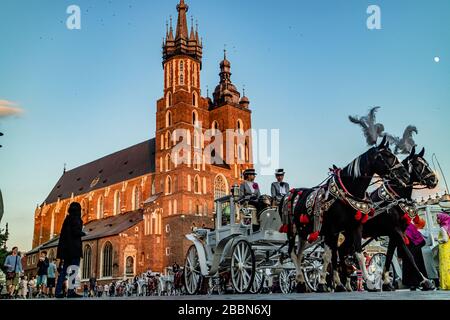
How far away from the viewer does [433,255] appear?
756cm

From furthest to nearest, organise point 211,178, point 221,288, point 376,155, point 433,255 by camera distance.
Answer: point 211,178
point 221,288
point 433,255
point 376,155

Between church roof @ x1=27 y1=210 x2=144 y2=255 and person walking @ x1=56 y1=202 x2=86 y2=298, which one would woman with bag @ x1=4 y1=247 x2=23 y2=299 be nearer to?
person walking @ x1=56 y1=202 x2=86 y2=298

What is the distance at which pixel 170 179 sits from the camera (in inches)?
1732

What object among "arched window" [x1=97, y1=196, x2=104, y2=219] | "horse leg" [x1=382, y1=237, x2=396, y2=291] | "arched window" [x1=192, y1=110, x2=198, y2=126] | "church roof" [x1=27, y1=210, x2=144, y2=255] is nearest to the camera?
"horse leg" [x1=382, y1=237, x2=396, y2=291]

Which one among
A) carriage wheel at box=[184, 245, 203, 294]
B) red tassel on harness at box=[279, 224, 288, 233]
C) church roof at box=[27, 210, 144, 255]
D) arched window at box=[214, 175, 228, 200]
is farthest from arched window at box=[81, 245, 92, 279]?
red tassel on harness at box=[279, 224, 288, 233]

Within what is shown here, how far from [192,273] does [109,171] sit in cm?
4673

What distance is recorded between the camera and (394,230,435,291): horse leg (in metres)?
5.72

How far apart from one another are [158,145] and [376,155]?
40.7 metres

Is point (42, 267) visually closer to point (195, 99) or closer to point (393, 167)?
point (393, 167)

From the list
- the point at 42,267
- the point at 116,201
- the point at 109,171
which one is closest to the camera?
the point at 42,267

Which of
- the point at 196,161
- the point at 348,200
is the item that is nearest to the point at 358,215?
the point at 348,200

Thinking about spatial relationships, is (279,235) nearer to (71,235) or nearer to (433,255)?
(433,255)

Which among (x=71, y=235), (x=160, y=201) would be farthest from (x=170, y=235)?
(x=71, y=235)
